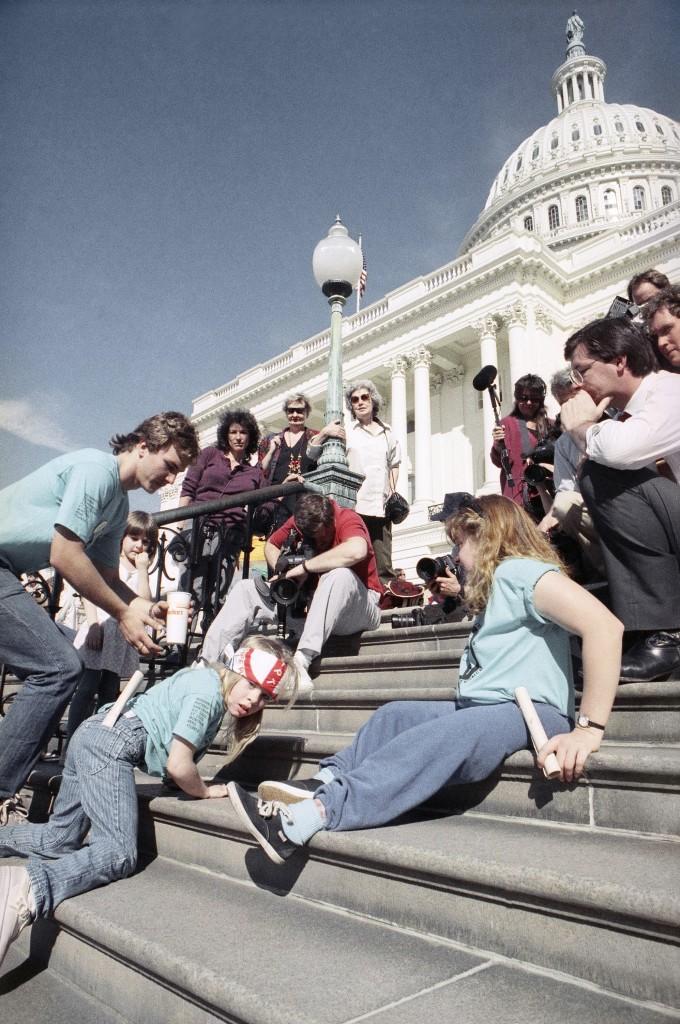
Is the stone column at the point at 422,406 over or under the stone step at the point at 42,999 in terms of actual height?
over

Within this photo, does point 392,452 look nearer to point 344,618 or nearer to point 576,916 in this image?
point 344,618

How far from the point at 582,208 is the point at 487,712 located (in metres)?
66.2

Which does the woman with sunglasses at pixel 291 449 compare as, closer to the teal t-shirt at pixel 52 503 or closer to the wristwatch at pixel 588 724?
the teal t-shirt at pixel 52 503

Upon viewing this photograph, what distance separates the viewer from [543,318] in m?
29.4

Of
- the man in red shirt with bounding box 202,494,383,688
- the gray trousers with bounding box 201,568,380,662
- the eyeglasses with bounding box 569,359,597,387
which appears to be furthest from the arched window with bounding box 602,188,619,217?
the eyeglasses with bounding box 569,359,597,387

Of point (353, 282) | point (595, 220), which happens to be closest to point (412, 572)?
point (353, 282)

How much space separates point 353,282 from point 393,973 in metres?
6.41

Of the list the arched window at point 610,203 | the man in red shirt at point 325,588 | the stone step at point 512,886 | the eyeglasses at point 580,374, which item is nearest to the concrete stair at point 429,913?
the stone step at point 512,886

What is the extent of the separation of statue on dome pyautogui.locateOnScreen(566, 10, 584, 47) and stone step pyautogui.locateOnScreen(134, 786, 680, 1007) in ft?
310

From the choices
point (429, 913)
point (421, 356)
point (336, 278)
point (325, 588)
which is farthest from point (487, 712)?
point (421, 356)

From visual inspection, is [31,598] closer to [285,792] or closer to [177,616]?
[177,616]

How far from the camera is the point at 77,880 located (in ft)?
6.89

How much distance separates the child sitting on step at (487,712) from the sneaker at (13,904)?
2.20 ft

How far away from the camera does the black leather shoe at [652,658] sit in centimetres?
249
